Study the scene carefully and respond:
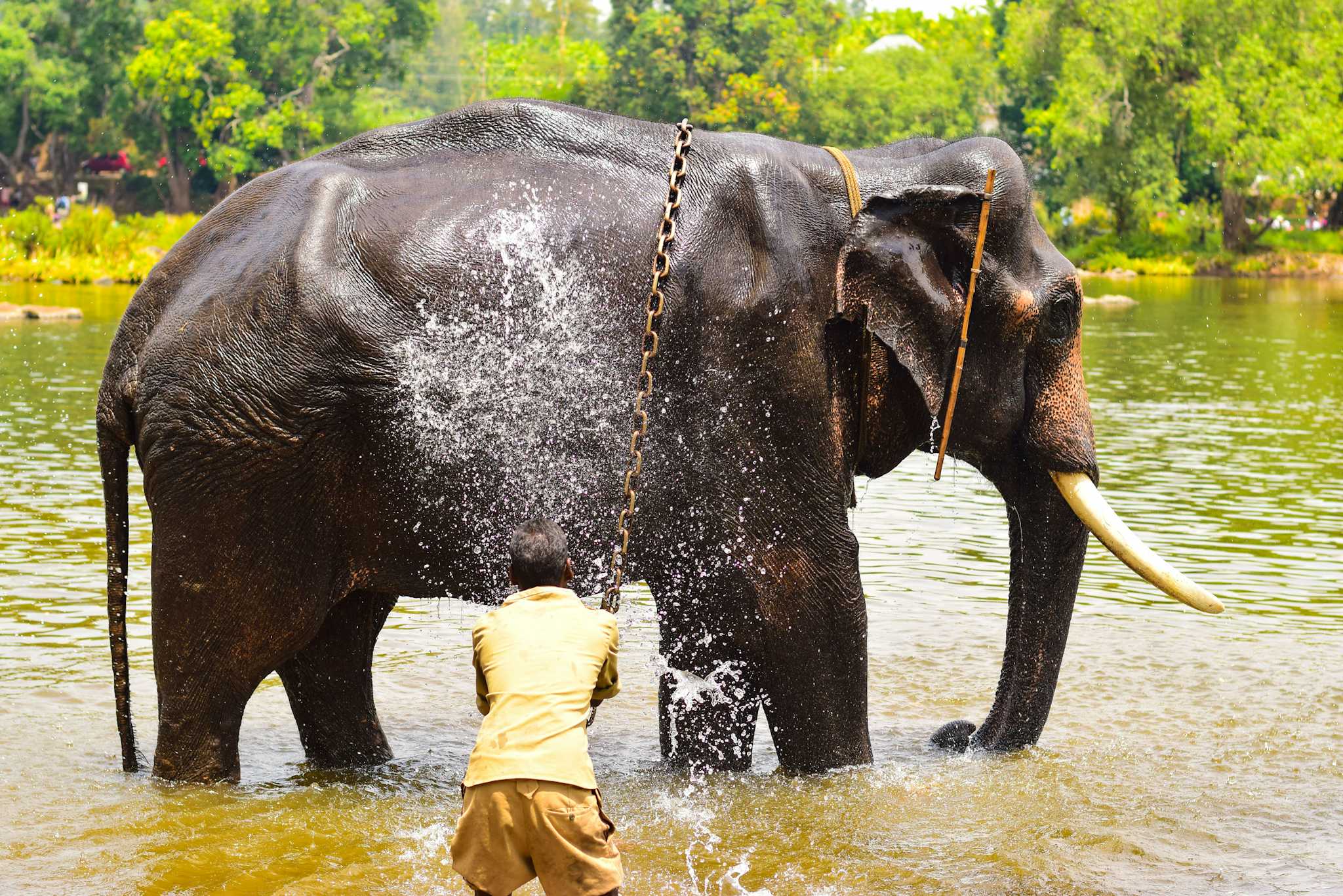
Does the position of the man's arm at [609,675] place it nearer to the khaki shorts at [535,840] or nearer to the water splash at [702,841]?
the khaki shorts at [535,840]

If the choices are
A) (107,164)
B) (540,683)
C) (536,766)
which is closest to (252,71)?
(107,164)

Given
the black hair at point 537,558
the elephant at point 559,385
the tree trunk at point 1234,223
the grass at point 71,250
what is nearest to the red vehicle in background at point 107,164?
the grass at point 71,250

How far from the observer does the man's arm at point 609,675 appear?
→ 3918 mm

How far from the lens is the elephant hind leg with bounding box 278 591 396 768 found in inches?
225

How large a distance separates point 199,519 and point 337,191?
41.1 inches

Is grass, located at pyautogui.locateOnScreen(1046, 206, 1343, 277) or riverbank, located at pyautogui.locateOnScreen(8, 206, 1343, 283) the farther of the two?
Answer: grass, located at pyautogui.locateOnScreen(1046, 206, 1343, 277)

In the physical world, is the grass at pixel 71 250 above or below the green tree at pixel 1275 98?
below

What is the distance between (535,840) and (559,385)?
1725 millimetres

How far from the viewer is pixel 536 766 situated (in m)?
3.70

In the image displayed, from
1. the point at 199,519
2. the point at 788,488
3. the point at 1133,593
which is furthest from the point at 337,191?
the point at 1133,593

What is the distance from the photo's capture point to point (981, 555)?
31.4ft

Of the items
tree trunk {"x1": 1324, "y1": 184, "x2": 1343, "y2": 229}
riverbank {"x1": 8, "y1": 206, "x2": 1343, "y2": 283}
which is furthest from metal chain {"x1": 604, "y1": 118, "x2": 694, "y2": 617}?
tree trunk {"x1": 1324, "y1": 184, "x2": 1343, "y2": 229}

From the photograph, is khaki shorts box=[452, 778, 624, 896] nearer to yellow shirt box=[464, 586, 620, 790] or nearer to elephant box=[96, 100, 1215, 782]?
yellow shirt box=[464, 586, 620, 790]

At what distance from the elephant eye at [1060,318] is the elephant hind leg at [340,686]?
7.70ft
